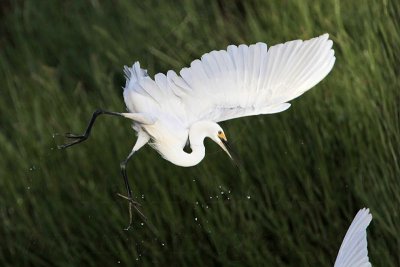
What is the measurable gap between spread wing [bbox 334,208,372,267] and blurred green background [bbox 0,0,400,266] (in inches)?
11.6

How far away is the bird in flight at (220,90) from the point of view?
1505mm

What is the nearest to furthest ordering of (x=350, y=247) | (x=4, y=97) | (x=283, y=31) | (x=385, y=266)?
(x=350, y=247) → (x=385, y=266) → (x=283, y=31) → (x=4, y=97)

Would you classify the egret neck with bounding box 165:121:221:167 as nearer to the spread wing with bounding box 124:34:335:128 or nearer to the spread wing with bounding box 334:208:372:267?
the spread wing with bounding box 124:34:335:128

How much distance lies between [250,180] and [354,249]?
1.23ft

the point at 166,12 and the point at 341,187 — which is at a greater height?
the point at 166,12

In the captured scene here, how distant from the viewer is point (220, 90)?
1.52 meters

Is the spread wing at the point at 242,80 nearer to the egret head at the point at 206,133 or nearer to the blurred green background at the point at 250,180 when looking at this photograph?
the egret head at the point at 206,133

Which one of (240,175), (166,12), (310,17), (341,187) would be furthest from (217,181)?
(166,12)

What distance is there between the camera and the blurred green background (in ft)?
5.96

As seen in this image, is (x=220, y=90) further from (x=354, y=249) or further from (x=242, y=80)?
(x=354, y=249)

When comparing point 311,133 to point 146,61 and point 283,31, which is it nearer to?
point 283,31

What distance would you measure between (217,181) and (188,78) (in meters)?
0.35

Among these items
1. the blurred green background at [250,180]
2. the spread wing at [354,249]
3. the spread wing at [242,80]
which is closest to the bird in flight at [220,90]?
the spread wing at [242,80]

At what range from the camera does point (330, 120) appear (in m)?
1.87
